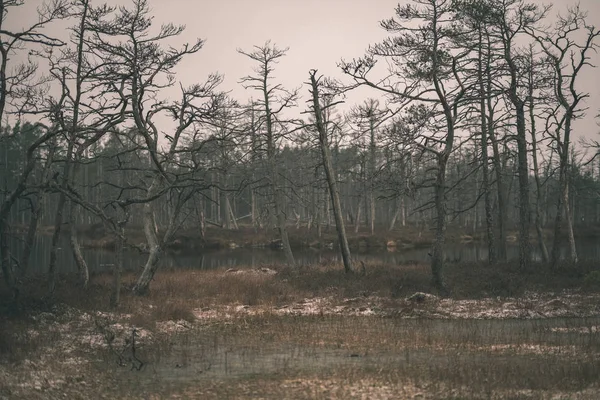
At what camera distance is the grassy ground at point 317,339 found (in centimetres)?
997

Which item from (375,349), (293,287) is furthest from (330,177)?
(375,349)

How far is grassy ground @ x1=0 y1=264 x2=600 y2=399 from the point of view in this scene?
9.97 m

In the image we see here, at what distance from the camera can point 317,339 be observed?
14344 mm

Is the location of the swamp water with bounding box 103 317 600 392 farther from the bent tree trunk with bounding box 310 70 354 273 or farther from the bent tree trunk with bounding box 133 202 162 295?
the bent tree trunk with bounding box 310 70 354 273

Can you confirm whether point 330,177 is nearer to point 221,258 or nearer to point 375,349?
point 375,349

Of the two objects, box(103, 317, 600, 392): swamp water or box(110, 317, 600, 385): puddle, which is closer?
box(103, 317, 600, 392): swamp water

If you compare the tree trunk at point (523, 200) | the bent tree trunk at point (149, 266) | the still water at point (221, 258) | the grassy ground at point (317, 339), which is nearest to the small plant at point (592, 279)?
the grassy ground at point (317, 339)

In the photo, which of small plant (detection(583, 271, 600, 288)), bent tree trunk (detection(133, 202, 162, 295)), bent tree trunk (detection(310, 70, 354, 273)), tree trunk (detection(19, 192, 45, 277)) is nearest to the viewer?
tree trunk (detection(19, 192, 45, 277))

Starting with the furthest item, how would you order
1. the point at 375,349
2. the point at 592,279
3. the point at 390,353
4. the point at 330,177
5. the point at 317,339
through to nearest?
the point at 330,177 < the point at 592,279 < the point at 317,339 < the point at 375,349 < the point at 390,353

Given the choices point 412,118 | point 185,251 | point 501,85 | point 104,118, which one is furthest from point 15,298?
point 185,251

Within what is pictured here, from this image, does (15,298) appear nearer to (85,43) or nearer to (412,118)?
(85,43)

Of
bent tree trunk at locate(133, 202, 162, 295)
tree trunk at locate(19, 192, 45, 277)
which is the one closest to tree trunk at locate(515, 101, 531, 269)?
bent tree trunk at locate(133, 202, 162, 295)

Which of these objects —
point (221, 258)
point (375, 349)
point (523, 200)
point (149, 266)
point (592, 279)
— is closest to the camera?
point (375, 349)

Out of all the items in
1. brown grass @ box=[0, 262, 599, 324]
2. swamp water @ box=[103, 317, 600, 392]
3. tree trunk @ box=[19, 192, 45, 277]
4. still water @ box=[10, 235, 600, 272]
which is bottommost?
swamp water @ box=[103, 317, 600, 392]
